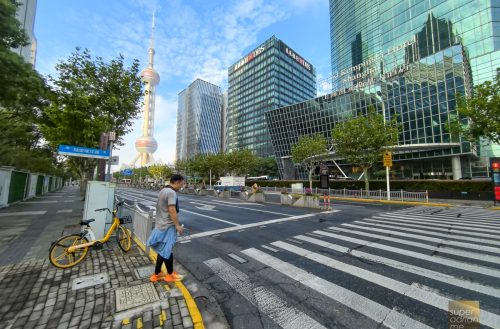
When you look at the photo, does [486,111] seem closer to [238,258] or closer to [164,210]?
[238,258]

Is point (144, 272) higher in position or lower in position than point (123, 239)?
lower

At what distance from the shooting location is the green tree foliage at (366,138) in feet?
81.2

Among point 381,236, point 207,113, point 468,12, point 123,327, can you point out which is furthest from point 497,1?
point 207,113

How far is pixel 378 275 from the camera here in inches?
185

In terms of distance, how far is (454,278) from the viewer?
14.8 feet

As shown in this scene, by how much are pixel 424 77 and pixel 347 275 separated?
178 ft

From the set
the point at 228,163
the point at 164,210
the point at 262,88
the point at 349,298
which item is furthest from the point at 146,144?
the point at 349,298

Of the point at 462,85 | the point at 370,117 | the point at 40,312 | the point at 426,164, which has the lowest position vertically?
the point at 40,312

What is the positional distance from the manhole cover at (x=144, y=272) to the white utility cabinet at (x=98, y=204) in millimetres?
2864

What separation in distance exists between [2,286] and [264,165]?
7611cm

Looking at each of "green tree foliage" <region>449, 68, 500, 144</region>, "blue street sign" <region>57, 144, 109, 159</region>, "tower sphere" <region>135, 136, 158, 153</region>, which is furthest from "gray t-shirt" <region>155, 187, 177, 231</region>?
"tower sphere" <region>135, 136, 158, 153</region>

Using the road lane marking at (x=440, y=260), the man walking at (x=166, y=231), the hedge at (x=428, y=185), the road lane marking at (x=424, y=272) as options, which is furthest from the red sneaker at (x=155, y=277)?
the hedge at (x=428, y=185)

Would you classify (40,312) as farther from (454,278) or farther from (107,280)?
(454,278)

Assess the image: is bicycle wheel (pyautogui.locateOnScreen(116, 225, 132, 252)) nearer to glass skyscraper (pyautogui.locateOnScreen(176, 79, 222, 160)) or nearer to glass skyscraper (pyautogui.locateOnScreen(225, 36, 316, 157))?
glass skyscraper (pyautogui.locateOnScreen(225, 36, 316, 157))
